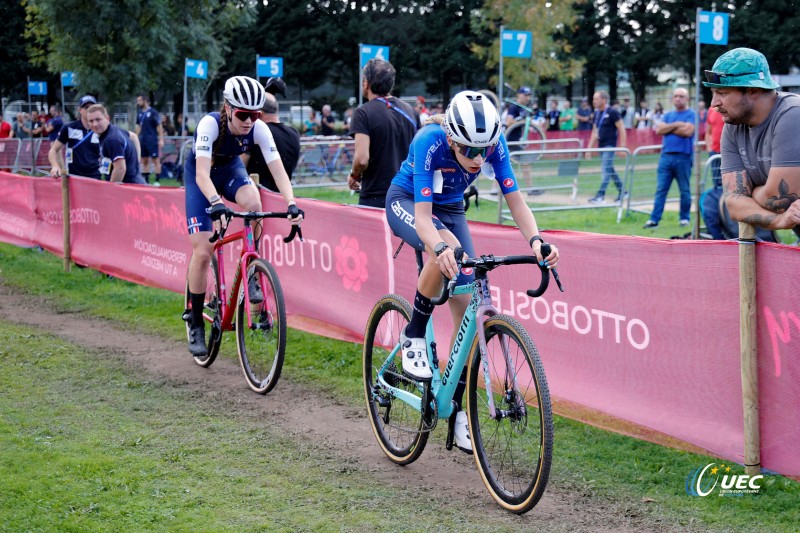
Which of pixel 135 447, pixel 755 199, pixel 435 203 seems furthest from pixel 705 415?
pixel 135 447

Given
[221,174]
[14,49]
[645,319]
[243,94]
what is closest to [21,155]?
[221,174]

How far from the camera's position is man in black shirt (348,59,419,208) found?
28.4 ft

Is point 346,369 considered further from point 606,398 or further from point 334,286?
point 606,398

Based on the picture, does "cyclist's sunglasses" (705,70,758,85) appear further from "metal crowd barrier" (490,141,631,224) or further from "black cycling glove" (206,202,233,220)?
"metal crowd barrier" (490,141,631,224)

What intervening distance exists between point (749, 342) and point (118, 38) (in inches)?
1318

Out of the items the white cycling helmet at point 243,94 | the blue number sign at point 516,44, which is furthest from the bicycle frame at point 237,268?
the blue number sign at point 516,44

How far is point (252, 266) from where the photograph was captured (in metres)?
7.45

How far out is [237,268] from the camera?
7656 millimetres

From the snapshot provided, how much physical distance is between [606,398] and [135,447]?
114 inches

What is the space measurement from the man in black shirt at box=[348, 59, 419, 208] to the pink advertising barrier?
54 cm

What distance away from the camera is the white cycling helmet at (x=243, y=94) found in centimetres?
716

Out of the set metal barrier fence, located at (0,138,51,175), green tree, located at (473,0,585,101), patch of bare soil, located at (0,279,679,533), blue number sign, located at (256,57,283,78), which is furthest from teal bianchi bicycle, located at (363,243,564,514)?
green tree, located at (473,0,585,101)

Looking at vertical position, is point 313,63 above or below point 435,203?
above

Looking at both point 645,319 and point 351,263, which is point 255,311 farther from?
point 645,319
